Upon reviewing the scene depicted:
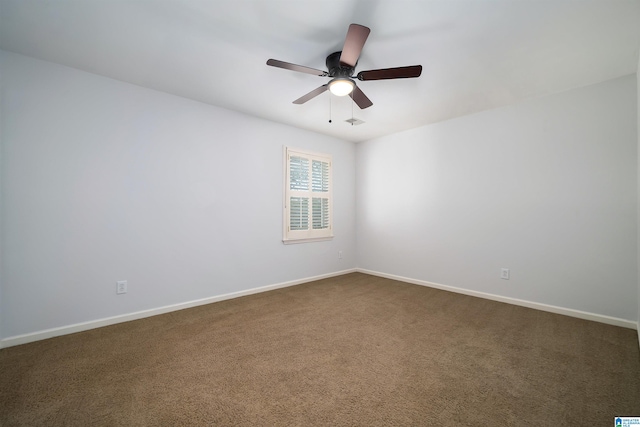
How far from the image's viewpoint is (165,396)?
163 cm

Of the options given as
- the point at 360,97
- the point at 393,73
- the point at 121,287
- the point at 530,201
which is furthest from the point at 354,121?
the point at 121,287

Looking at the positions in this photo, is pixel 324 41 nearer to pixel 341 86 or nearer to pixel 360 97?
pixel 341 86

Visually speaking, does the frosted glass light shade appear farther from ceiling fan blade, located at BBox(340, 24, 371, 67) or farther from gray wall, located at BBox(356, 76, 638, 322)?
gray wall, located at BBox(356, 76, 638, 322)

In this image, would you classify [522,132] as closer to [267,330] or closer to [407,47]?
[407,47]

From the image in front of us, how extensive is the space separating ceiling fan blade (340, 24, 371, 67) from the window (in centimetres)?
220

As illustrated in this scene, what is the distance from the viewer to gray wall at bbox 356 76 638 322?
270cm

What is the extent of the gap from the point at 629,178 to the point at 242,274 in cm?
438

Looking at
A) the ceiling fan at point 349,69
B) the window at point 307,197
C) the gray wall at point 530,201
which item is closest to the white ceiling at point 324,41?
the ceiling fan at point 349,69

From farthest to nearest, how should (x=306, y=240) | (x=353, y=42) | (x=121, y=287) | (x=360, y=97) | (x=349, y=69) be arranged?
(x=306, y=240)
(x=121, y=287)
(x=360, y=97)
(x=349, y=69)
(x=353, y=42)

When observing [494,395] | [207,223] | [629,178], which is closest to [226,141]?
[207,223]

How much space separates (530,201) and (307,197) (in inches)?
117

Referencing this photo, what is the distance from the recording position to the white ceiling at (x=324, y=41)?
1840 mm

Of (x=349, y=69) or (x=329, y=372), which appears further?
(x=349, y=69)

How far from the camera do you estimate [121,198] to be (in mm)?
2803
